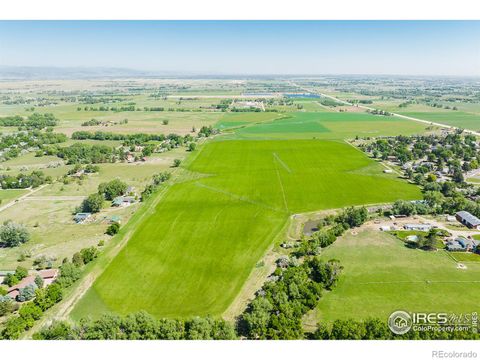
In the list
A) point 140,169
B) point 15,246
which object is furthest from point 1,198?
point 140,169

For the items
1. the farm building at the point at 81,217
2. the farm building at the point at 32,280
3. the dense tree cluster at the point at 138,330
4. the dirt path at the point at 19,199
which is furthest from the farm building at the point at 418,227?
the dirt path at the point at 19,199

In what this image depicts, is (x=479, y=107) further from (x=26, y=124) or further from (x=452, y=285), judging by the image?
(x=26, y=124)

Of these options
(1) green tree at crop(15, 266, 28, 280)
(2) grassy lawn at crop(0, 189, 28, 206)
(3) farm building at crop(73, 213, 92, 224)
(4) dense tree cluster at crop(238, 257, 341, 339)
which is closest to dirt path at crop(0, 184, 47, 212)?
(2) grassy lawn at crop(0, 189, 28, 206)

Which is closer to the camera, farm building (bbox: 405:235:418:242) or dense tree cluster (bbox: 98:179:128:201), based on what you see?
farm building (bbox: 405:235:418:242)

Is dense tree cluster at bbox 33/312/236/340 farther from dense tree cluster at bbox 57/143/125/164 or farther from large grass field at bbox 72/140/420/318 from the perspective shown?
dense tree cluster at bbox 57/143/125/164

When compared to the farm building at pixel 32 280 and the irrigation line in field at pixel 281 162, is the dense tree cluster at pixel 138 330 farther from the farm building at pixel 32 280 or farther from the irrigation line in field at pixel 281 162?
the irrigation line in field at pixel 281 162

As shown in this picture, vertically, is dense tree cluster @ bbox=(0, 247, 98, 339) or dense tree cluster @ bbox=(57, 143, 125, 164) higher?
dense tree cluster @ bbox=(57, 143, 125, 164)
